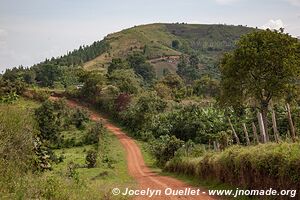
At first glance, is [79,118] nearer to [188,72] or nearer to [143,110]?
[143,110]

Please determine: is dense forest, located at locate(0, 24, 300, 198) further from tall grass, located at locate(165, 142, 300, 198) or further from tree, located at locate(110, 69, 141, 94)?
tree, located at locate(110, 69, 141, 94)

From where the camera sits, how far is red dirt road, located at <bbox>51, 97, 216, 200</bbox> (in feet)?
52.9

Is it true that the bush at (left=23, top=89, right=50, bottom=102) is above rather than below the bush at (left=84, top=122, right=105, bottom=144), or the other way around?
above

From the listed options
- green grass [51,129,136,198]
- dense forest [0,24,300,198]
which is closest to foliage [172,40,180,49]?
dense forest [0,24,300,198]

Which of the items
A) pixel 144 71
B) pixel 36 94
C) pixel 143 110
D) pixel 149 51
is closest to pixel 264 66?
pixel 143 110

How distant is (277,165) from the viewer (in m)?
11.8

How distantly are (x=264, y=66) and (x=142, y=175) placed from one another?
1282 cm

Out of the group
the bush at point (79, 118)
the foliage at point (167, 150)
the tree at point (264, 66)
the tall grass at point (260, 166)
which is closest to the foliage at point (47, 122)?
the bush at point (79, 118)

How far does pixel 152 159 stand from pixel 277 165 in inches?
1262

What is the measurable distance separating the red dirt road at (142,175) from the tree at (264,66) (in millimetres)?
6578

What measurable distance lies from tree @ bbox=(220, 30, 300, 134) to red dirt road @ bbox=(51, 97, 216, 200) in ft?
21.6

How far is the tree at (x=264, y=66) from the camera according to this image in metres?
22.3

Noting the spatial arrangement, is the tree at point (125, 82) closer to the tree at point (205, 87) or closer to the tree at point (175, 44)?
the tree at point (205, 87)

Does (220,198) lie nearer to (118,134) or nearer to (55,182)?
(55,182)
